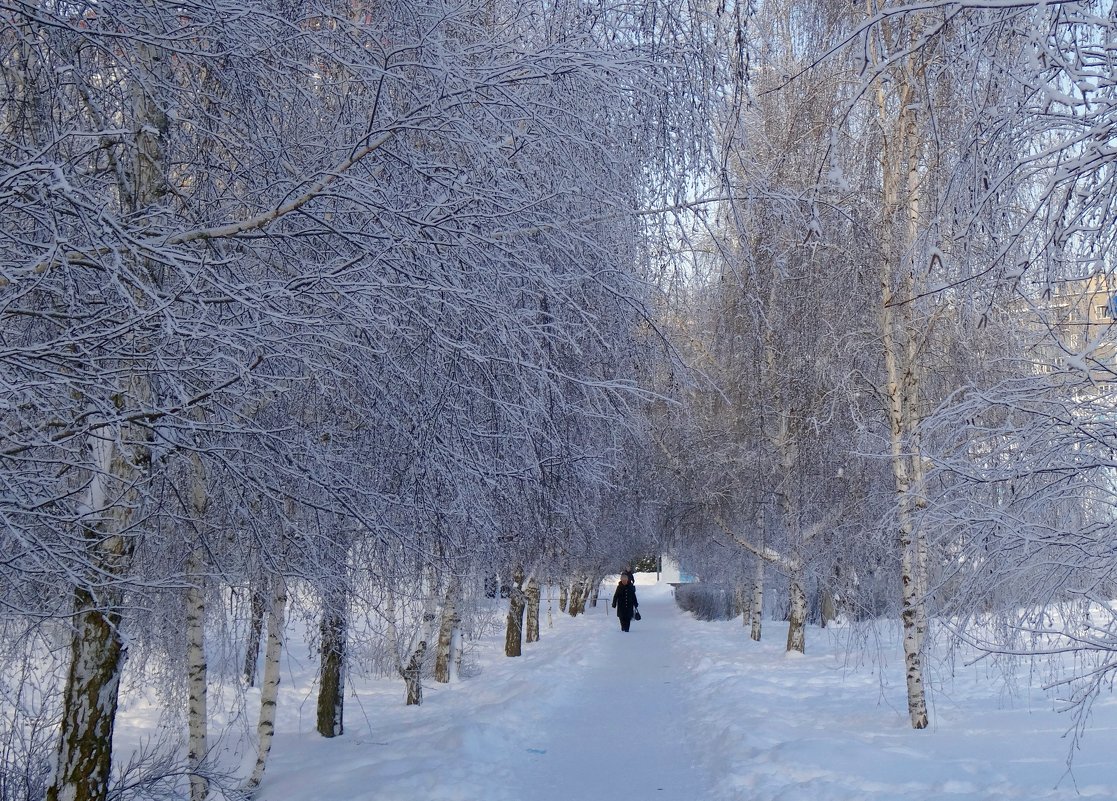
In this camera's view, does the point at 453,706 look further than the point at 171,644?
Yes

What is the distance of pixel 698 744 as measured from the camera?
31.7 ft

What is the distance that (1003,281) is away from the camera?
368cm

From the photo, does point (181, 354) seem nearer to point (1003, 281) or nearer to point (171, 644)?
point (1003, 281)

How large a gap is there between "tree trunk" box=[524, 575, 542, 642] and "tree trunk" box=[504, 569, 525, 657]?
0.29m

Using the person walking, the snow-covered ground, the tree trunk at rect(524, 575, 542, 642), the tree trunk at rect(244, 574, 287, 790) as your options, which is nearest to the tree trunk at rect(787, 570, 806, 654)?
the snow-covered ground

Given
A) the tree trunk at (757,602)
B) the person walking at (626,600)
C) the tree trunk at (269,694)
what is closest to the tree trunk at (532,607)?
the person walking at (626,600)

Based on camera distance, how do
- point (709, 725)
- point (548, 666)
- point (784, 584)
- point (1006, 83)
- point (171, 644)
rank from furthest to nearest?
point (784, 584) < point (548, 666) < point (709, 725) < point (171, 644) < point (1006, 83)

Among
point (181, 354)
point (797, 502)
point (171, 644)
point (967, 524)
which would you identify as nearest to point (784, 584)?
point (797, 502)

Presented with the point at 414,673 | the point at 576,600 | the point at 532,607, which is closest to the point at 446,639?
the point at 414,673

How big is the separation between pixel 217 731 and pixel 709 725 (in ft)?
22.1

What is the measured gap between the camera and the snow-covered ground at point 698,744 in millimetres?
7172

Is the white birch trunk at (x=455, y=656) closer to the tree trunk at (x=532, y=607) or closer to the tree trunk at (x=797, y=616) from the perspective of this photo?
the tree trunk at (x=532, y=607)

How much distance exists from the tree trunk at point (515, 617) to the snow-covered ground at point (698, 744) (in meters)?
4.19

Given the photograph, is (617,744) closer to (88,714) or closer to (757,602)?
(88,714)
